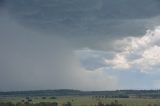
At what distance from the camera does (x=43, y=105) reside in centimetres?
17150

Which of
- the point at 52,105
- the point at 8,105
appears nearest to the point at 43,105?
the point at 52,105

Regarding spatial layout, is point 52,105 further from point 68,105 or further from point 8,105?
point 8,105

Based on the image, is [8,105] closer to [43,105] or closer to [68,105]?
[43,105]

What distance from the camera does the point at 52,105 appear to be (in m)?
179

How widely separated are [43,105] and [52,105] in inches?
330

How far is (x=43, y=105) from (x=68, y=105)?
16080 millimetres

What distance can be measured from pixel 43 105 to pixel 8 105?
19.2m

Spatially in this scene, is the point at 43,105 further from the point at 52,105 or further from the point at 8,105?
the point at 8,105

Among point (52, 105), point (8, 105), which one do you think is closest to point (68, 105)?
point (52, 105)

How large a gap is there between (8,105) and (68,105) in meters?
31.9

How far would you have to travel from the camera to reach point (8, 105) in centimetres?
17538
